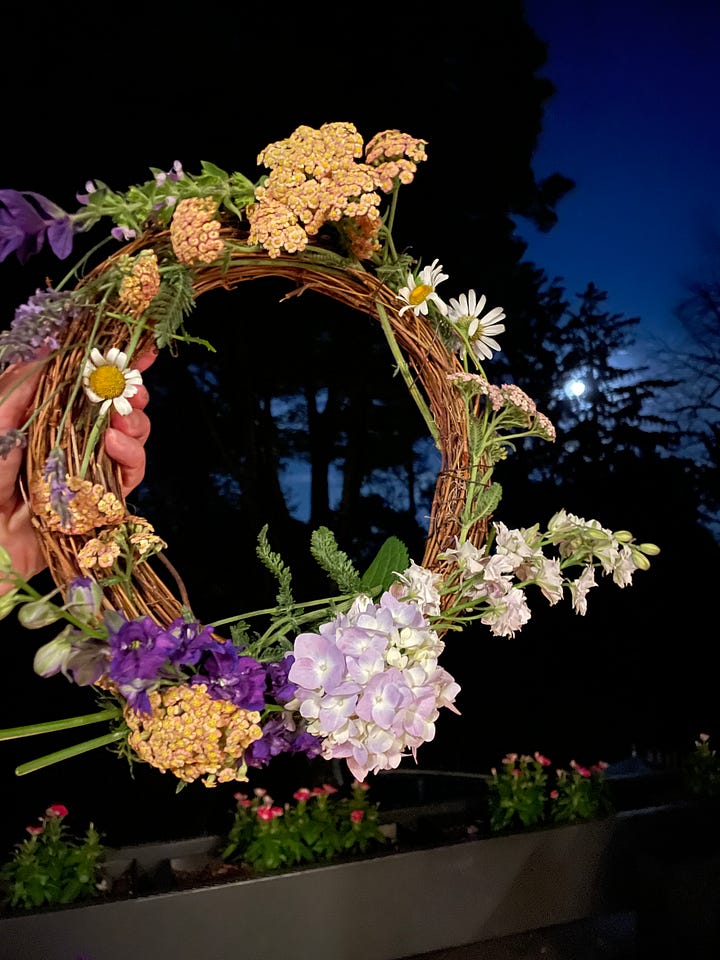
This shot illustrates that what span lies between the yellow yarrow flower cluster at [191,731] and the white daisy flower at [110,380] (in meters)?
0.25

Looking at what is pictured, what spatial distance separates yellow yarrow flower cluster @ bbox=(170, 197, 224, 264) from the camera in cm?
71

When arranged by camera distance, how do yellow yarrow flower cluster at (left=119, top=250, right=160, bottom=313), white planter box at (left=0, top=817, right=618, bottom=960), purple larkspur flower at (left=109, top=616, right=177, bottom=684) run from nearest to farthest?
purple larkspur flower at (left=109, top=616, right=177, bottom=684)
yellow yarrow flower cluster at (left=119, top=250, right=160, bottom=313)
white planter box at (left=0, top=817, right=618, bottom=960)

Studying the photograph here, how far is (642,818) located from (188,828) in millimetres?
1095

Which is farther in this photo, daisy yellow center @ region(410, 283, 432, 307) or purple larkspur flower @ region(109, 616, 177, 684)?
daisy yellow center @ region(410, 283, 432, 307)

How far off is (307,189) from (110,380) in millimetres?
242

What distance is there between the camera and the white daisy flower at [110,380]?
28.4 inches

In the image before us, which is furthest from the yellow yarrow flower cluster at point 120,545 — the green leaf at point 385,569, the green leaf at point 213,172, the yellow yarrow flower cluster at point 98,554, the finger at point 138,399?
the green leaf at point 213,172

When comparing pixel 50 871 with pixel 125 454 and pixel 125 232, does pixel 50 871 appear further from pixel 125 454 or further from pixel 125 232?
pixel 125 232

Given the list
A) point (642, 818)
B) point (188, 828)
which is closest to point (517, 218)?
point (642, 818)

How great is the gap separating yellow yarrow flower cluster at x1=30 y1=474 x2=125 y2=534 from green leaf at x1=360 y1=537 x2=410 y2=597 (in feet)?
0.85

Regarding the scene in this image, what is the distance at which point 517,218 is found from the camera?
7.71 ft

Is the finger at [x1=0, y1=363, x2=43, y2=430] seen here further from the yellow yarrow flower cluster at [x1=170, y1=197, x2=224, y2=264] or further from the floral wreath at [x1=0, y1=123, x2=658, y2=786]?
the yellow yarrow flower cluster at [x1=170, y1=197, x2=224, y2=264]

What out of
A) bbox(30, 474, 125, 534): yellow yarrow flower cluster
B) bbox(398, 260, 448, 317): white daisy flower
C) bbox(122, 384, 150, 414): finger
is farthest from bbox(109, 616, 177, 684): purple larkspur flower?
bbox(398, 260, 448, 317): white daisy flower

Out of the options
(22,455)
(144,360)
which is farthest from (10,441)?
(144,360)
